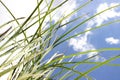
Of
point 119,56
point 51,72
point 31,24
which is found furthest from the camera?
point 51,72

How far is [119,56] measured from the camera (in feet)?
1.30

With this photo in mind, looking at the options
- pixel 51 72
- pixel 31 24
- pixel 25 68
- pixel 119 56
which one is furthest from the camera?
pixel 51 72

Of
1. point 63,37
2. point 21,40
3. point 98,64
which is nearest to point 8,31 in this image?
point 21,40

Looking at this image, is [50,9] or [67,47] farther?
[67,47]

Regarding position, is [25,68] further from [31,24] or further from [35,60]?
[31,24]

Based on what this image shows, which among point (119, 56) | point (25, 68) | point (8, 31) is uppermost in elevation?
point (8, 31)

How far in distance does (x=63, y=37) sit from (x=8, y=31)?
183 mm

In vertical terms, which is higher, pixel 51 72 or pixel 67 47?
pixel 67 47

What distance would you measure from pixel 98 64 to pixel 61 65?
0.07 metres

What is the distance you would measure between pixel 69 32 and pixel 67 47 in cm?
28

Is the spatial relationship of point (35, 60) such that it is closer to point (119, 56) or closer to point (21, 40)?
→ point (21, 40)

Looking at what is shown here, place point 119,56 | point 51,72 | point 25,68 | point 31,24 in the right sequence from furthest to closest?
point 51,72
point 25,68
point 31,24
point 119,56

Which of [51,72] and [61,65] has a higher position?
[51,72]

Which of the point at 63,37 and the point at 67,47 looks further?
the point at 67,47
